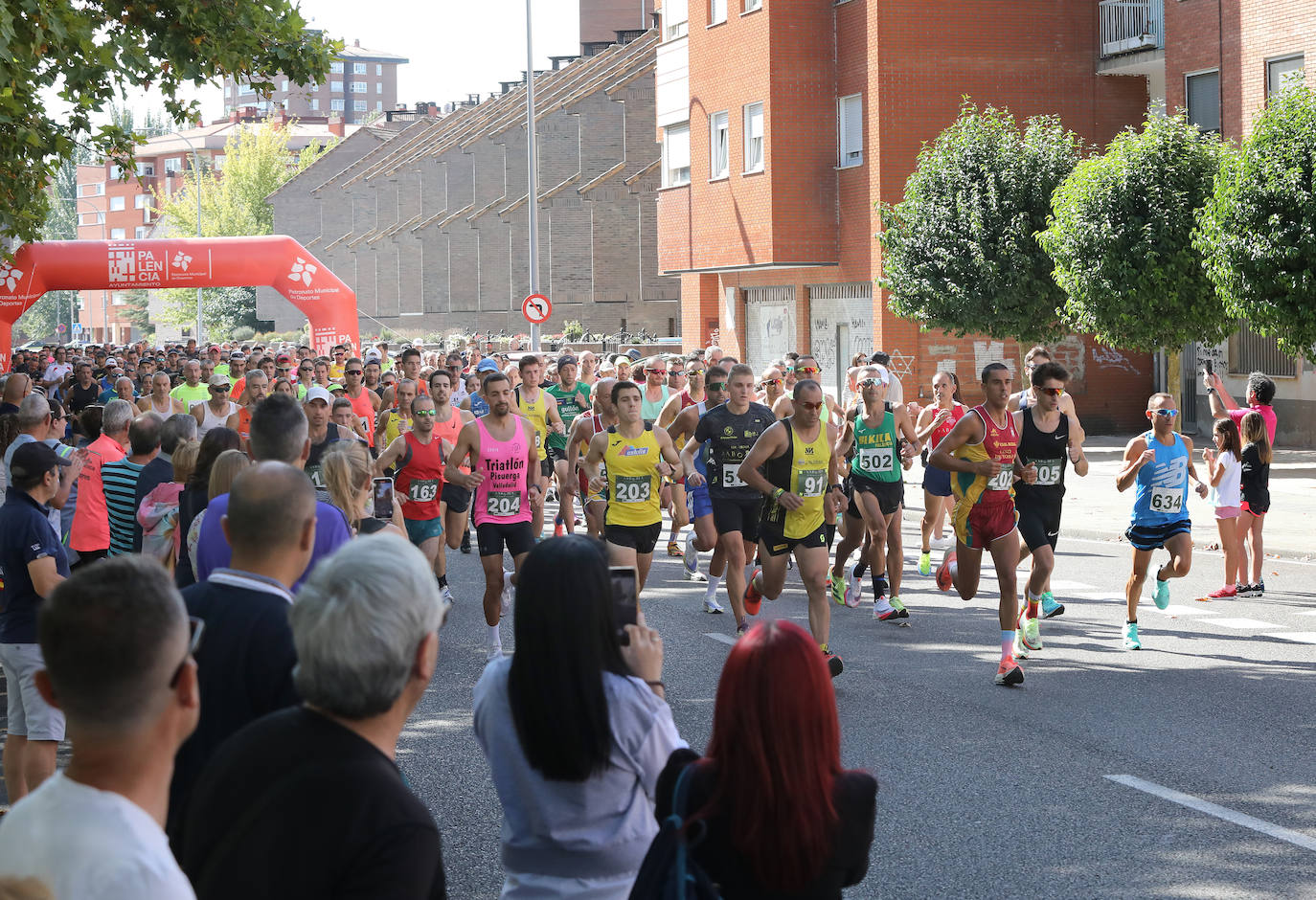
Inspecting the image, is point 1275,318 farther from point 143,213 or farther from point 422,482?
point 143,213

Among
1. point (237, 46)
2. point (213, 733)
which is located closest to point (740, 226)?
point (237, 46)

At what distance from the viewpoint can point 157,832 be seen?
226cm

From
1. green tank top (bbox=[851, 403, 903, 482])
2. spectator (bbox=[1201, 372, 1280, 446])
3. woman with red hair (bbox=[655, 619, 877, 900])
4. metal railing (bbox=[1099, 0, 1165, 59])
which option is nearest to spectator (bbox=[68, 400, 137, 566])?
green tank top (bbox=[851, 403, 903, 482])

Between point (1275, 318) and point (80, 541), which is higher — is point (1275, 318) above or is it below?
above

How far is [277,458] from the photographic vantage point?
18.4 ft

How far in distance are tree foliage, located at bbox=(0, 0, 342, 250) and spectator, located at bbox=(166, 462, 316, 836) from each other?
24.8 ft

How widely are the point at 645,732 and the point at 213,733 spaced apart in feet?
3.73

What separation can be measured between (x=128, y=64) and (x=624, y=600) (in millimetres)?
9415

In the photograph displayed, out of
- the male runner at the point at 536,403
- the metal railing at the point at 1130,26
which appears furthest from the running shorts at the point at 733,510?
the metal railing at the point at 1130,26

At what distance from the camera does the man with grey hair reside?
2484 millimetres

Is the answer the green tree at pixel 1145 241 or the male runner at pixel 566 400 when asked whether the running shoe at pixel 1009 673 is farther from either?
the green tree at pixel 1145 241

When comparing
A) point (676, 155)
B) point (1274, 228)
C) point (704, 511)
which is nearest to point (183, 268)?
point (676, 155)

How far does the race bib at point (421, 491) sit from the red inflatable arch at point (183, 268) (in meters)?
20.8

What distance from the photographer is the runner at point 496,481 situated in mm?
10289
